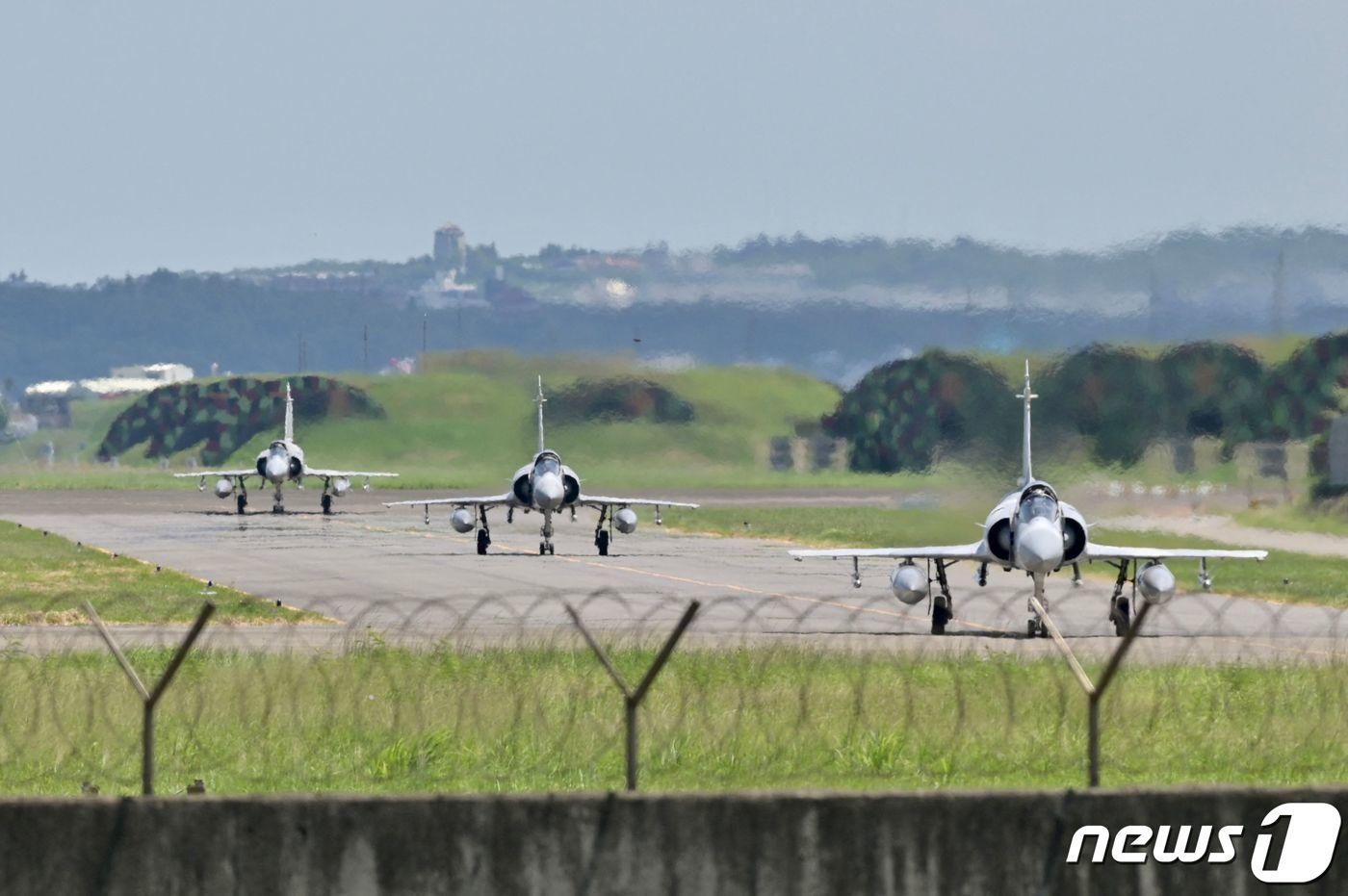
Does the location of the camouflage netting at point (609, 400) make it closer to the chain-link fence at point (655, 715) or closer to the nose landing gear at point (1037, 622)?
the nose landing gear at point (1037, 622)

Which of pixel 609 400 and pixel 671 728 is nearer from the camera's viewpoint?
pixel 671 728

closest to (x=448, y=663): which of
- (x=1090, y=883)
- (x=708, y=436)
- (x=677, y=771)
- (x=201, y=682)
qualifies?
(x=201, y=682)

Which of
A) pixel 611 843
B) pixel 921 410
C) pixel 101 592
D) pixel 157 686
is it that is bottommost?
pixel 101 592

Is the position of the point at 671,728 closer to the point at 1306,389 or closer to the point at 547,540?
the point at 547,540

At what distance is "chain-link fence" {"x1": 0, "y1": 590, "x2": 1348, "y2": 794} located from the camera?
15.9m

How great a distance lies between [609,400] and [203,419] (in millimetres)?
107245

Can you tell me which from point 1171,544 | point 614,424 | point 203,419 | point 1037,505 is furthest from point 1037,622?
point 203,419

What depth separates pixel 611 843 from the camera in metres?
11.8

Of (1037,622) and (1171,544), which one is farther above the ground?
(1037,622)

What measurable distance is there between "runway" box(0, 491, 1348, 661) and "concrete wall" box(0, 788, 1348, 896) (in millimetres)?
4840

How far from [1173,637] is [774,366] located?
126 ft

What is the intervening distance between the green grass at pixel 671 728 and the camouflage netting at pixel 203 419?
122821 millimetres

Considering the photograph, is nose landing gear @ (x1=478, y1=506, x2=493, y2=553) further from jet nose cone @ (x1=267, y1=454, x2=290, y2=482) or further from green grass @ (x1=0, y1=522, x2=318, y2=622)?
jet nose cone @ (x1=267, y1=454, x2=290, y2=482)

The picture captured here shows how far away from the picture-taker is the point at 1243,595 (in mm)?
39969
